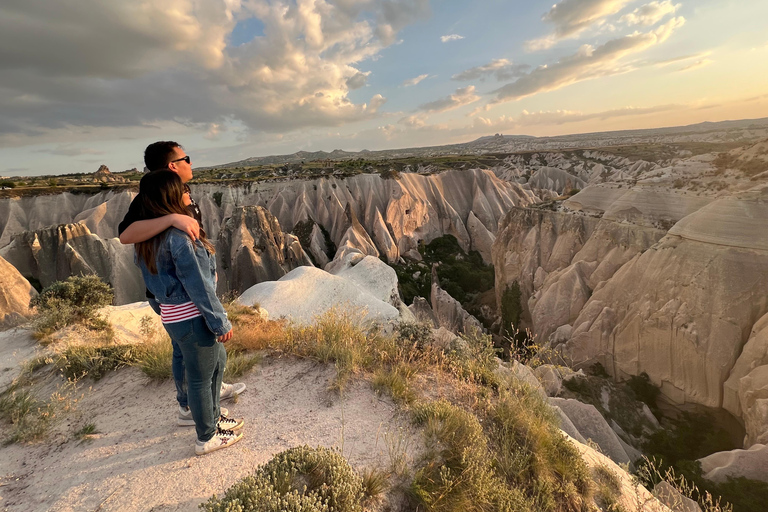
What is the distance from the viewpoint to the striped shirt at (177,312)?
2471 mm

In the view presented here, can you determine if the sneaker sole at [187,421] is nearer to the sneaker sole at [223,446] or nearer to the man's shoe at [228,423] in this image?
the man's shoe at [228,423]

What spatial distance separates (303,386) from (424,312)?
49.0 ft

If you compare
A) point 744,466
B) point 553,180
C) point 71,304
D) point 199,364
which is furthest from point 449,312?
point 553,180

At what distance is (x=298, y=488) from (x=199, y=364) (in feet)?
3.95

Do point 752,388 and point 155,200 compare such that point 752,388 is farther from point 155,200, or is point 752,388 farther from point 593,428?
point 155,200

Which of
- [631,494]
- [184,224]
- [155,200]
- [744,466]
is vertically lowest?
[744,466]

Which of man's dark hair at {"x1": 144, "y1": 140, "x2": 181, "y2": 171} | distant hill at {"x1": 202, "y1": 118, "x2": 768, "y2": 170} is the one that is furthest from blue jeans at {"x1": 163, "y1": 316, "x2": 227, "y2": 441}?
distant hill at {"x1": 202, "y1": 118, "x2": 768, "y2": 170}

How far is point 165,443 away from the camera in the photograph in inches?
114

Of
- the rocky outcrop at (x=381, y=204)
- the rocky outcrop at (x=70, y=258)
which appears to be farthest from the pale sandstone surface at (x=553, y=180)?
the rocky outcrop at (x=70, y=258)

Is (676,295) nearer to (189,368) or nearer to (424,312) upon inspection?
(424,312)

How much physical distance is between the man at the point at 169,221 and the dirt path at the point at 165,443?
0.38 meters

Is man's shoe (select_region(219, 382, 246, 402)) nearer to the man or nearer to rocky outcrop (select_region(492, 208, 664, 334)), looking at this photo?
the man

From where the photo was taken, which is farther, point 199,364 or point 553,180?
point 553,180

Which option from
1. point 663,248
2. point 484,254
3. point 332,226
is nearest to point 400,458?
point 663,248
